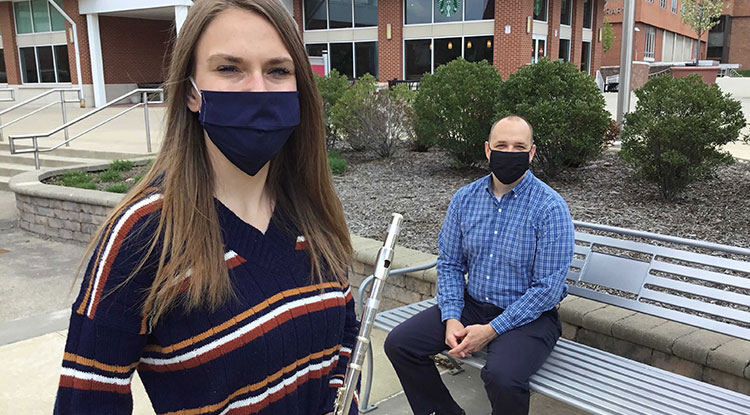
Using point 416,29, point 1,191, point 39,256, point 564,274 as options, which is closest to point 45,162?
point 1,191

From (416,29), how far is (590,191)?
19.8 meters

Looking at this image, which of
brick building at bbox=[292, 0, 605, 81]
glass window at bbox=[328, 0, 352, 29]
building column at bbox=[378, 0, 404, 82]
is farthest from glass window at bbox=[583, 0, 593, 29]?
glass window at bbox=[328, 0, 352, 29]

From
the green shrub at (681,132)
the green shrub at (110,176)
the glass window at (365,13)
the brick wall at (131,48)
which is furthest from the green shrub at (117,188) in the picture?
the glass window at (365,13)

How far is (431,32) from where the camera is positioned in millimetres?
24984

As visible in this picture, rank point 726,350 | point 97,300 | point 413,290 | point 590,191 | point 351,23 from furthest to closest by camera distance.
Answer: point 351,23 → point 590,191 → point 413,290 → point 726,350 → point 97,300

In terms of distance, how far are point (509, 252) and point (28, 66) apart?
2893cm

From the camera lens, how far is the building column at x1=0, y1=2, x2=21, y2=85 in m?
26.7

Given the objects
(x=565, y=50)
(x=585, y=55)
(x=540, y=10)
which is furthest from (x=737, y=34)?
(x=540, y=10)

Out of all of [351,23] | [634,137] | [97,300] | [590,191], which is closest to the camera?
[97,300]

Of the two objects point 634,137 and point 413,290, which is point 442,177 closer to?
point 634,137

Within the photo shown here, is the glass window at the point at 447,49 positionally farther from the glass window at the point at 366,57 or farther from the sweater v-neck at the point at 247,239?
the sweater v-neck at the point at 247,239

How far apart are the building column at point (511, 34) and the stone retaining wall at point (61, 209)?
18.2 m

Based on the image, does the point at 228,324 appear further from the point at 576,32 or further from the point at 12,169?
the point at 576,32

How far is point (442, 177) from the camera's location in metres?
8.06
